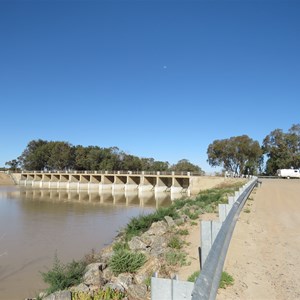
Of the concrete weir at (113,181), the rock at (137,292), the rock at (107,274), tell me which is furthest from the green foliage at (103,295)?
the concrete weir at (113,181)

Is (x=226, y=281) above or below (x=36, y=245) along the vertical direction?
above

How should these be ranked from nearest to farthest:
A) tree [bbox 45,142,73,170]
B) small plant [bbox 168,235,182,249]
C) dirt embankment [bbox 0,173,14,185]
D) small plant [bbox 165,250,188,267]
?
small plant [bbox 165,250,188,267], small plant [bbox 168,235,182,249], dirt embankment [bbox 0,173,14,185], tree [bbox 45,142,73,170]

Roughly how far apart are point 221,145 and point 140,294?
71.3 m

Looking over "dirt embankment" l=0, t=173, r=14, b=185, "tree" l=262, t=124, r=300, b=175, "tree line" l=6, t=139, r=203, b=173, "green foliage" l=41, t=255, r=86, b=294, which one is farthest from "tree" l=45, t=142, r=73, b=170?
"green foliage" l=41, t=255, r=86, b=294

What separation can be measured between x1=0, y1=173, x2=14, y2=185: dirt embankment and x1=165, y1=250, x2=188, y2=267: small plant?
91306 millimetres

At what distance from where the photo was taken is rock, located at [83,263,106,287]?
20.9 ft

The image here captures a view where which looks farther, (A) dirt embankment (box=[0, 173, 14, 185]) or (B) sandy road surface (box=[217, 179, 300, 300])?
(A) dirt embankment (box=[0, 173, 14, 185])

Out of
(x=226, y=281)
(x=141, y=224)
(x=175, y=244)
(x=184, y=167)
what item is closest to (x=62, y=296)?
(x=226, y=281)

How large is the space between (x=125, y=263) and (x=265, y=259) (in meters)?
3.14

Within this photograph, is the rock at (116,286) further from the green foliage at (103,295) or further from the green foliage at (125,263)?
the green foliage at (125,263)

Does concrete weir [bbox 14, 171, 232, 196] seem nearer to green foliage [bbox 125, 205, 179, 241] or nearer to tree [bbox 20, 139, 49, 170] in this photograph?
tree [bbox 20, 139, 49, 170]

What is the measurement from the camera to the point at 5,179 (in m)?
90.8

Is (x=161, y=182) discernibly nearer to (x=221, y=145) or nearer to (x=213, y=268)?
(x=221, y=145)

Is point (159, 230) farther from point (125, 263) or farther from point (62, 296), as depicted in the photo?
point (62, 296)
